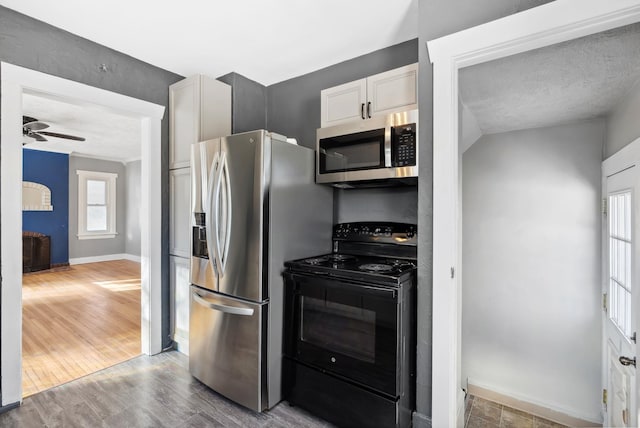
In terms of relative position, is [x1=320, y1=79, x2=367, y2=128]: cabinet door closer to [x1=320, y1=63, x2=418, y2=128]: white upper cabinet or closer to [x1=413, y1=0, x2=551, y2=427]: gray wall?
[x1=320, y1=63, x2=418, y2=128]: white upper cabinet

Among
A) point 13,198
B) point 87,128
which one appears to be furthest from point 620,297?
point 87,128

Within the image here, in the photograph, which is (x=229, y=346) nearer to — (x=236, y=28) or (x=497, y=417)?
(x=497, y=417)

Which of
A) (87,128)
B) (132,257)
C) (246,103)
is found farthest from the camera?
(132,257)

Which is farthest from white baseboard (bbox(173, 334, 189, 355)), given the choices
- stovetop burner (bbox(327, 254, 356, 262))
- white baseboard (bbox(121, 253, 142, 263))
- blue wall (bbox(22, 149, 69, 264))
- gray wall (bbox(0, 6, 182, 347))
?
blue wall (bbox(22, 149, 69, 264))

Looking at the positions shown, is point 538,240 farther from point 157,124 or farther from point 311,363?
point 157,124

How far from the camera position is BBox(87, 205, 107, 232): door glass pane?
7574 millimetres

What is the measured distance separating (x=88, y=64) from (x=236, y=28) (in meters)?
1.19

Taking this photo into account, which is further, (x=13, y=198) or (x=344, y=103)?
(x=344, y=103)

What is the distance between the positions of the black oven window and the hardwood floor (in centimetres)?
188

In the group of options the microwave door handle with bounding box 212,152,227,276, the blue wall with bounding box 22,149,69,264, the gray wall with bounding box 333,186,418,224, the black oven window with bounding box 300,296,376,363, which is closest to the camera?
the black oven window with bounding box 300,296,376,363

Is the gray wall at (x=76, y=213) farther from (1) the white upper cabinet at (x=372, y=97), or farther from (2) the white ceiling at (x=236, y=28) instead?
(1) the white upper cabinet at (x=372, y=97)

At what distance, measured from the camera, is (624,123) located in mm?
1911

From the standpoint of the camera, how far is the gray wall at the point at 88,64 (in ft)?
6.82

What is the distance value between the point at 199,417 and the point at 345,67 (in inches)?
112
